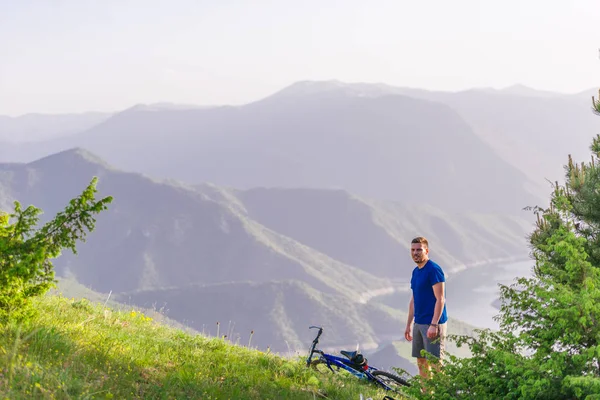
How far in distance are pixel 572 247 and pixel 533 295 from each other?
33.4 inches

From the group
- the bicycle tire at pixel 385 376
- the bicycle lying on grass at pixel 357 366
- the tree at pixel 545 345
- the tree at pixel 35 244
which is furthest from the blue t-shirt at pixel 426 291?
the tree at pixel 35 244

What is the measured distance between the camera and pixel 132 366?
7.09 m

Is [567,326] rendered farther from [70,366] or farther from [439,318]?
[70,366]

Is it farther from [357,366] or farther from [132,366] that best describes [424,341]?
[132,366]

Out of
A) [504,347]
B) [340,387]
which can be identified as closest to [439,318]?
[340,387]

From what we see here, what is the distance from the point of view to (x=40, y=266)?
6.13 meters

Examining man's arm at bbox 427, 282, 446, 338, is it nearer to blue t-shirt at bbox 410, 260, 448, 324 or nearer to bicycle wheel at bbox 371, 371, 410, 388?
blue t-shirt at bbox 410, 260, 448, 324

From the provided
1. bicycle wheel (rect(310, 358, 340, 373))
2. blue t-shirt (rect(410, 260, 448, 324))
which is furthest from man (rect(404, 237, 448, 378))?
bicycle wheel (rect(310, 358, 340, 373))

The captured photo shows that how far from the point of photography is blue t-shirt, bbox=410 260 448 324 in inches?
340

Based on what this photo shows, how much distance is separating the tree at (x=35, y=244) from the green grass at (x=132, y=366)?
0.52m

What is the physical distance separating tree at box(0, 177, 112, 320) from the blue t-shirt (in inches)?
197

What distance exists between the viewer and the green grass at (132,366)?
568 centimetres

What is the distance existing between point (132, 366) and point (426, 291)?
180 inches

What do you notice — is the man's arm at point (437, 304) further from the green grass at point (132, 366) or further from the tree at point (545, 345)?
the tree at point (545, 345)
